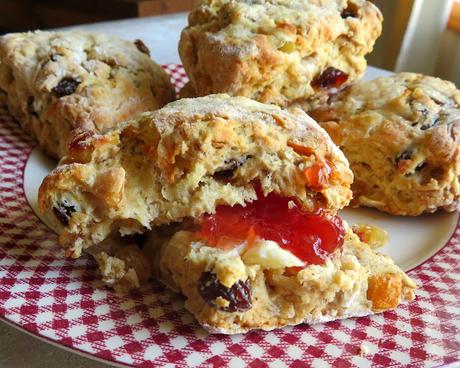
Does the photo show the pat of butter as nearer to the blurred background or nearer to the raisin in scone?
the raisin in scone

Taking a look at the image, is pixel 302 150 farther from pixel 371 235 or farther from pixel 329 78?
pixel 329 78

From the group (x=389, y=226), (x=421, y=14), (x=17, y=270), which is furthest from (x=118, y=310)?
(x=421, y=14)

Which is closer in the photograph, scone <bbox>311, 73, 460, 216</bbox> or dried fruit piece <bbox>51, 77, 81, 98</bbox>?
scone <bbox>311, 73, 460, 216</bbox>

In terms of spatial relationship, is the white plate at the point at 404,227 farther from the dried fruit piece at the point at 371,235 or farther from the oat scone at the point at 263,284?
the oat scone at the point at 263,284

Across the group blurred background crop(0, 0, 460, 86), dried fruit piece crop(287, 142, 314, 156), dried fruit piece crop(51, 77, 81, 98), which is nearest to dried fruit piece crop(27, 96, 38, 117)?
dried fruit piece crop(51, 77, 81, 98)

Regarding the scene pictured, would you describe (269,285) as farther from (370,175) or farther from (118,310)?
(370,175)


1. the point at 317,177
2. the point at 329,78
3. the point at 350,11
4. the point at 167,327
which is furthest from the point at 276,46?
the point at 167,327
